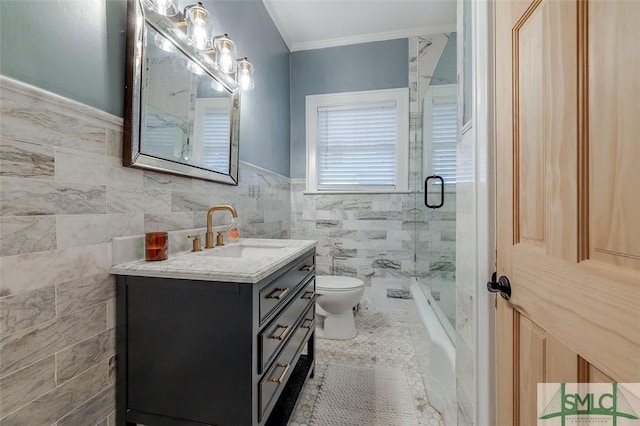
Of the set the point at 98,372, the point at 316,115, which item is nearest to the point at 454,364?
the point at 98,372

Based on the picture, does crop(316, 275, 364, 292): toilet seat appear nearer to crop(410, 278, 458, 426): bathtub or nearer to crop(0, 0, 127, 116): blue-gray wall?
crop(410, 278, 458, 426): bathtub

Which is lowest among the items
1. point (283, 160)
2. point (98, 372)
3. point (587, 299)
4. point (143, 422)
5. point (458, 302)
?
point (143, 422)

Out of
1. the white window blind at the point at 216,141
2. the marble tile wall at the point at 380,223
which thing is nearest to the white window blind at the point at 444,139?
the marble tile wall at the point at 380,223

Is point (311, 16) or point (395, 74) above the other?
point (311, 16)

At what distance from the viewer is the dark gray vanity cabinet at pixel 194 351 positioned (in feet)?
2.78

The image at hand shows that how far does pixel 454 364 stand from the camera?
127 cm

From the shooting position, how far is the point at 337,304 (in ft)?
6.89

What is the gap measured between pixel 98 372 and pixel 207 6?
1.80 m

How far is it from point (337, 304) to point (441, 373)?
873 millimetres

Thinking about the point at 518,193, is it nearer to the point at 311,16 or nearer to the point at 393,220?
the point at 393,220

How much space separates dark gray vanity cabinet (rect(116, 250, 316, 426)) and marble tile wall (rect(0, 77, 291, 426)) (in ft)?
0.25

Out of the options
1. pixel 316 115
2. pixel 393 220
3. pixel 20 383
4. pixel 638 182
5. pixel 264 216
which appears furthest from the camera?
pixel 316 115

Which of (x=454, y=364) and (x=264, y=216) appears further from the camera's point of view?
(x=264, y=216)

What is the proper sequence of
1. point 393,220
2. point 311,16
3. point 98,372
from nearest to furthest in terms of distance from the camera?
point 98,372 → point 311,16 → point 393,220
